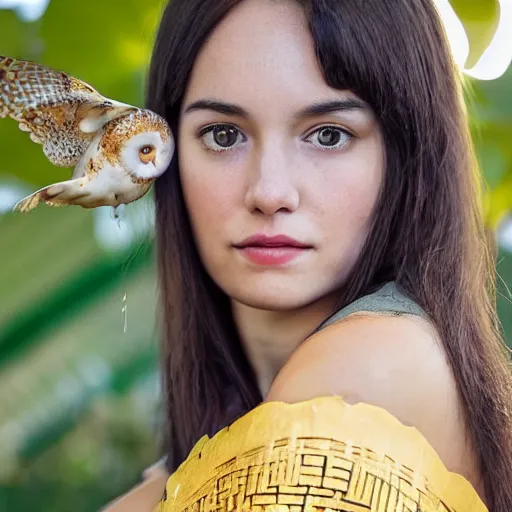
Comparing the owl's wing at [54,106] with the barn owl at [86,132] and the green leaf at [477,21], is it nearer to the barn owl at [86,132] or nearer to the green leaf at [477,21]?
the barn owl at [86,132]

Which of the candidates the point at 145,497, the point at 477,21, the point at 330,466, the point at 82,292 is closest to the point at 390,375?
the point at 330,466

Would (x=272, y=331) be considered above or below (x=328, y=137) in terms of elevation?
below

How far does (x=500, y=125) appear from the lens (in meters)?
1.89

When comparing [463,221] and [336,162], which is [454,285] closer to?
[463,221]

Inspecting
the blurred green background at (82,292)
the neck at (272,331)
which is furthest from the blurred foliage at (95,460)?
the neck at (272,331)

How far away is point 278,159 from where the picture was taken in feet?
3.34

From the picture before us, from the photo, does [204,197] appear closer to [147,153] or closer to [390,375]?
[147,153]

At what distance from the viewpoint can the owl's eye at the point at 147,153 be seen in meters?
1.10

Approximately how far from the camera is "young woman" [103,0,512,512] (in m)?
0.86

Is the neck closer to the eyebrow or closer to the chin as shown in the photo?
the chin

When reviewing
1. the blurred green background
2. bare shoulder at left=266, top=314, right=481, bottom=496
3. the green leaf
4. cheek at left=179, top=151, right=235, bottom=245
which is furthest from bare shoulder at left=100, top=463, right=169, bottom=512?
the green leaf

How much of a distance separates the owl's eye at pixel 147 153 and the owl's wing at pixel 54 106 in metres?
0.05

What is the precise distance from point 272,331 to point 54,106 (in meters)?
0.40

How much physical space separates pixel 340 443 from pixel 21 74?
582 mm
